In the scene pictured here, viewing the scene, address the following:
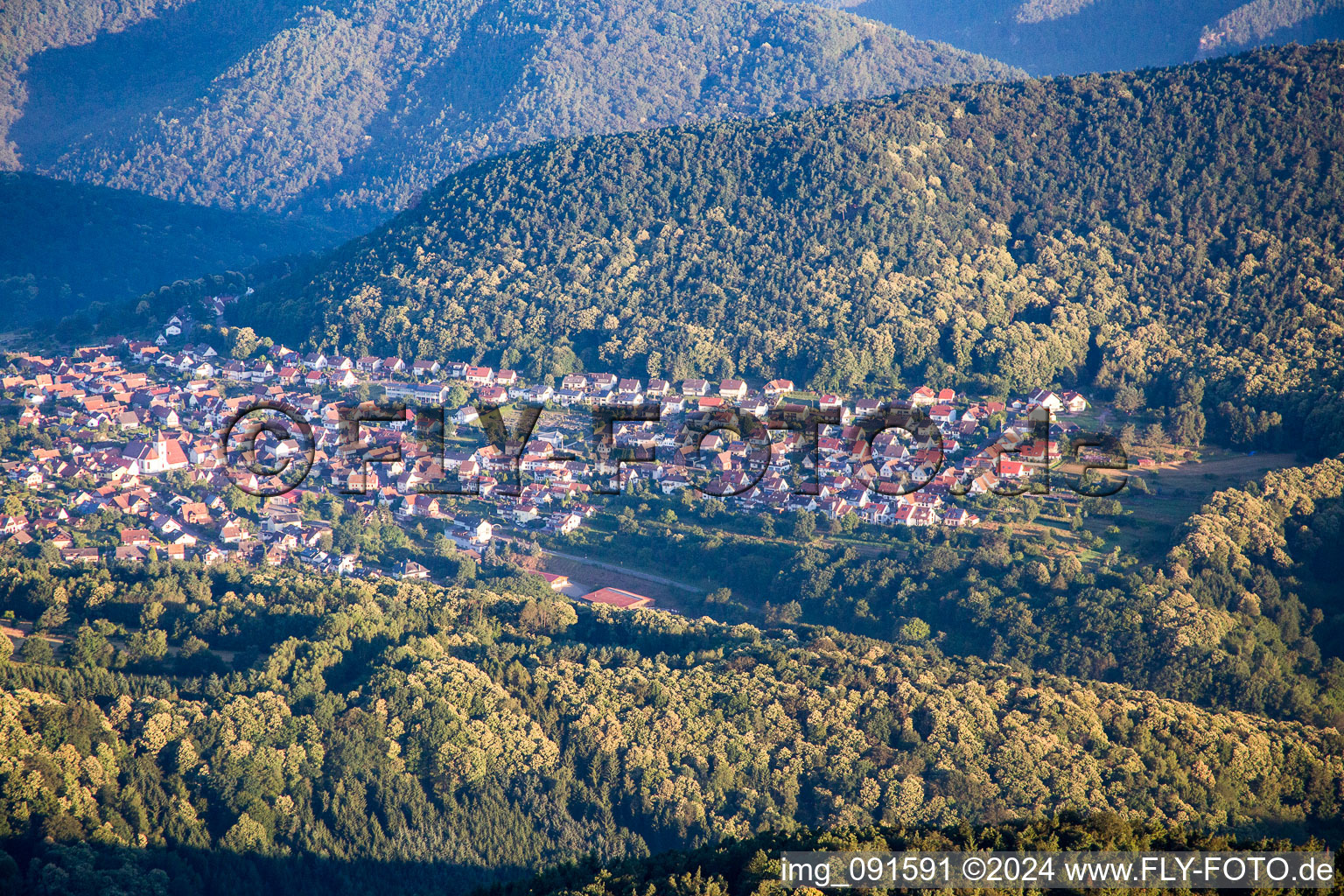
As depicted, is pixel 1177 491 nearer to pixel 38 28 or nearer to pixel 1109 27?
pixel 38 28

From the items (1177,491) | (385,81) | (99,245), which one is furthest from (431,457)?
(385,81)

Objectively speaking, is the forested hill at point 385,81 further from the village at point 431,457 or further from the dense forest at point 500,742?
the dense forest at point 500,742

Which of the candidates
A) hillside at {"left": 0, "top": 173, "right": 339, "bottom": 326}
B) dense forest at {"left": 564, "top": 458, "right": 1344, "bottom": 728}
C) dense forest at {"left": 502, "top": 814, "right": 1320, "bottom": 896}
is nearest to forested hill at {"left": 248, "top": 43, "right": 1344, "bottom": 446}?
dense forest at {"left": 564, "top": 458, "right": 1344, "bottom": 728}

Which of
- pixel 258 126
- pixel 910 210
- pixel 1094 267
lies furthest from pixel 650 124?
pixel 1094 267

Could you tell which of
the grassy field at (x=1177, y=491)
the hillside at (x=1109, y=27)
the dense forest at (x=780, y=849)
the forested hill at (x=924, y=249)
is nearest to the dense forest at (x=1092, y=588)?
the grassy field at (x=1177, y=491)

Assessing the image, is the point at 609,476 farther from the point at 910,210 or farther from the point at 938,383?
the point at 910,210

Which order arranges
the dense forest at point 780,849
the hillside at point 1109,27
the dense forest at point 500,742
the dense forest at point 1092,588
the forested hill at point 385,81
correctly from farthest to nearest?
the hillside at point 1109,27, the forested hill at point 385,81, the dense forest at point 1092,588, the dense forest at point 500,742, the dense forest at point 780,849
